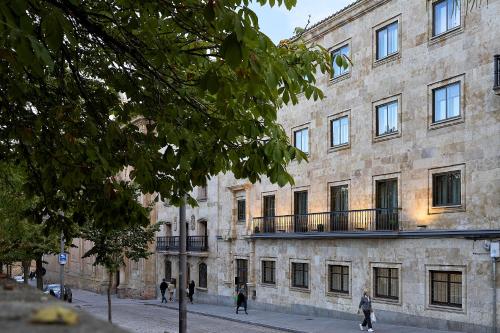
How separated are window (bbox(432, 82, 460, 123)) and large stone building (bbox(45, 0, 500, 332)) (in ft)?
0.14

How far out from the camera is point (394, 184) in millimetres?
25906

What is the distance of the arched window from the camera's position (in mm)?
39656

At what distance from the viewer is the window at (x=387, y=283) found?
25.1m

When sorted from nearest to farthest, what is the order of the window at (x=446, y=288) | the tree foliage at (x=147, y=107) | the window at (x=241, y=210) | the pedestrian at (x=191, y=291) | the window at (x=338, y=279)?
the tree foliage at (x=147, y=107)
the window at (x=446, y=288)
the window at (x=338, y=279)
the window at (x=241, y=210)
the pedestrian at (x=191, y=291)

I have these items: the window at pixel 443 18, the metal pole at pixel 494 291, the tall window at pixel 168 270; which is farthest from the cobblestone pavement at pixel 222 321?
the window at pixel 443 18

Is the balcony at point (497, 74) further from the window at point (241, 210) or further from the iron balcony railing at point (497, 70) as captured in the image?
the window at point (241, 210)

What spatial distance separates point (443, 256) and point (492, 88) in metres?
6.24

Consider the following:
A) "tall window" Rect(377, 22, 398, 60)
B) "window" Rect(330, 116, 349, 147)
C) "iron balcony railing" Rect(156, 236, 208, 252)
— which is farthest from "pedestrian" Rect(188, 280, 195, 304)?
"tall window" Rect(377, 22, 398, 60)

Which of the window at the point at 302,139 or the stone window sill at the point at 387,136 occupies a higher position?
the window at the point at 302,139

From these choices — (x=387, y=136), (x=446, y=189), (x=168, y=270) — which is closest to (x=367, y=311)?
(x=446, y=189)

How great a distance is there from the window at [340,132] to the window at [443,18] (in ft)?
20.3

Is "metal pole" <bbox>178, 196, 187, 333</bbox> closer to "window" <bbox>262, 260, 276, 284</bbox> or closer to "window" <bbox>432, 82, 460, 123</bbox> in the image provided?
"window" <bbox>432, 82, 460, 123</bbox>

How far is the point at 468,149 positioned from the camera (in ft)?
73.5

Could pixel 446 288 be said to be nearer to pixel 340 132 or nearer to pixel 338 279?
pixel 338 279
